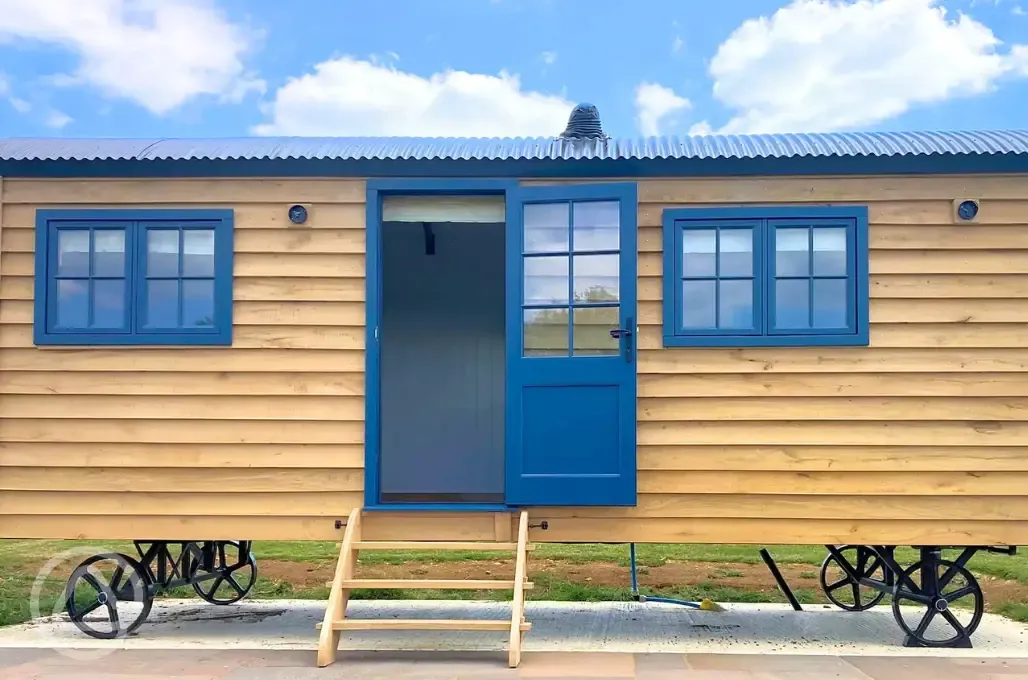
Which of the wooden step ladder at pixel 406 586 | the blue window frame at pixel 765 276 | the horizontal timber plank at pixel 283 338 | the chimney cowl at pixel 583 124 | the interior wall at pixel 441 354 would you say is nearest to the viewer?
the wooden step ladder at pixel 406 586

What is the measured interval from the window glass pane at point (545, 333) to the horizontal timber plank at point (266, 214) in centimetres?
106

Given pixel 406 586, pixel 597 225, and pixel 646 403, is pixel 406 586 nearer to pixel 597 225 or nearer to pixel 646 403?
pixel 646 403

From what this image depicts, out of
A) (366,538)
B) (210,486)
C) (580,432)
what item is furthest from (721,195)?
(210,486)

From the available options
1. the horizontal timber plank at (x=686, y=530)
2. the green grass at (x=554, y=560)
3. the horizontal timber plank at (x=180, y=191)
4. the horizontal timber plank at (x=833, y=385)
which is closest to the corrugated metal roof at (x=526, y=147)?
the horizontal timber plank at (x=180, y=191)

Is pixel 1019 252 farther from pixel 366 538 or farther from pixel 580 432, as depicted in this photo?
pixel 366 538

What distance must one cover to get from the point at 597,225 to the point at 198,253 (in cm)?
217

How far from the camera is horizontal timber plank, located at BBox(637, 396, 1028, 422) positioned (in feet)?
15.7

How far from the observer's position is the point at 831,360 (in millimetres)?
4816

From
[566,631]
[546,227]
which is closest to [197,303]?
[546,227]

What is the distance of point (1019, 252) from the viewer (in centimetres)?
482

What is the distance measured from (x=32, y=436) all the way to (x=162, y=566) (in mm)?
1123

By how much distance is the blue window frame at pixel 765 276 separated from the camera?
15.8 feet

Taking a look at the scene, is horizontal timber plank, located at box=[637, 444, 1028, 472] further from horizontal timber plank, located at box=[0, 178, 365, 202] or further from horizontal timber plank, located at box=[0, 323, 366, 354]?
horizontal timber plank, located at box=[0, 178, 365, 202]

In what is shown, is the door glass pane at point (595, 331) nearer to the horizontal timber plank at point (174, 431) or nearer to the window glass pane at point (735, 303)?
the window glass pane at point (735, 303)
